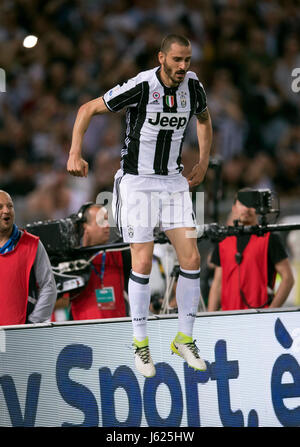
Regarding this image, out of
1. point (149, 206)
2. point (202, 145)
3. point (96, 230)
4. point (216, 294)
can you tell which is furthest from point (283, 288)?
point (149, 206)

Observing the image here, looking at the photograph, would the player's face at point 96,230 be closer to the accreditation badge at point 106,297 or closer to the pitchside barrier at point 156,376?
the accreditation badge at point 106,297

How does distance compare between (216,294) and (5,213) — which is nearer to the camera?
(5,213)

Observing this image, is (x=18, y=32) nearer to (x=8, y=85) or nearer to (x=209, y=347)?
(x=8, y=85)

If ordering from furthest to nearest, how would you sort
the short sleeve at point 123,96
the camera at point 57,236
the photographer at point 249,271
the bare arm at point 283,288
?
the photographer at point 249,271, the bare arm at point 283,288, the camera at point 57,236, the short sleeve at point 123,96

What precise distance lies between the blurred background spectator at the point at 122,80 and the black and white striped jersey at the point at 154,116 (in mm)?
3131

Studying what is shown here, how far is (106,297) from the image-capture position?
592cm

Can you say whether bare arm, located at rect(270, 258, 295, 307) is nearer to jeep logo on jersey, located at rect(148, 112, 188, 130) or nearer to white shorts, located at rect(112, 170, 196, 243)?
white shorts, located at rect(112, 170, 196, 243)

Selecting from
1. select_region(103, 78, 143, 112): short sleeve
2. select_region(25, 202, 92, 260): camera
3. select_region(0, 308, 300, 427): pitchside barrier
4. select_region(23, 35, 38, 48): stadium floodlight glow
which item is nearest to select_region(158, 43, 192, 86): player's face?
select_region(103, 78, 143, 112): short sleeve

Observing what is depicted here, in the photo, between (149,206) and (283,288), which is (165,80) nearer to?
(149,206)

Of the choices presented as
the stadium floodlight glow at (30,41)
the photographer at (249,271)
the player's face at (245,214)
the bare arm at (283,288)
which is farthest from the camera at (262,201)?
the stadium floodlight glow at (30,41)

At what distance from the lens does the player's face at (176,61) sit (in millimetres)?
4148

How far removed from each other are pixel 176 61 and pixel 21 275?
5.74 feet

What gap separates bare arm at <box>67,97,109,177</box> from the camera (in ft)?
13.5
